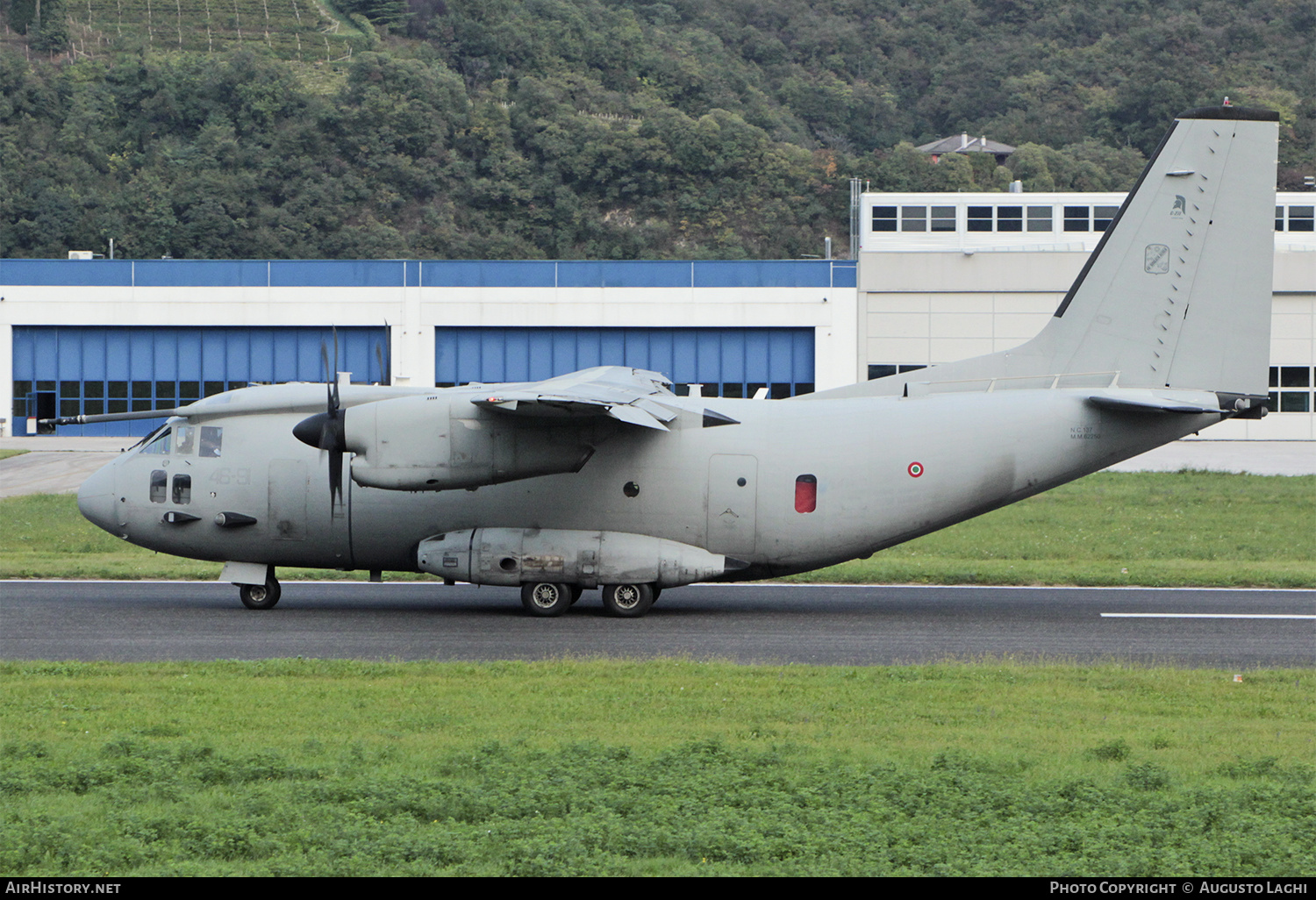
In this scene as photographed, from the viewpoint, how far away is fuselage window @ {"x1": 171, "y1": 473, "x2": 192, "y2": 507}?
21.2m

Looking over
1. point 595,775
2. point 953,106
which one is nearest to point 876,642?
point 595,775

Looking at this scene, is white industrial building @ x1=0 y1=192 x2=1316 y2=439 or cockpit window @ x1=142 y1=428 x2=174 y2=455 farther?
white industrial building @ x1=0 y1=192 x2=1316 y2=439

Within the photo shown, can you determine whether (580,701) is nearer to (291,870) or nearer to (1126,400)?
(291,870)

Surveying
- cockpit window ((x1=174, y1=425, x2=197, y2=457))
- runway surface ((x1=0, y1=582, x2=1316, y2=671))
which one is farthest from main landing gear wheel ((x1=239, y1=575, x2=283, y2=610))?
cockpit window ((x1=174, y1=425, x2=197, y2=457))

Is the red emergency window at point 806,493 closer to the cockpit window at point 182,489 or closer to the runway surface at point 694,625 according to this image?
the runway surface at point 694,625

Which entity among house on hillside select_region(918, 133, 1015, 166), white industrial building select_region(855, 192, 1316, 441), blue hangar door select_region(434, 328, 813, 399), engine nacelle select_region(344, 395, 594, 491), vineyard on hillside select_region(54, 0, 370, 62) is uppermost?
vineyard on hillside select_region(54, 0, 370, 62)

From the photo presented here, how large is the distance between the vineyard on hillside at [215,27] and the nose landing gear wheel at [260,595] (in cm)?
14823

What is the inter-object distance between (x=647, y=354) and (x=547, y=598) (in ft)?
156

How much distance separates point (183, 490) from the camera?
836 inches

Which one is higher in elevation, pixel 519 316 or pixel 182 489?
pixel 519 316

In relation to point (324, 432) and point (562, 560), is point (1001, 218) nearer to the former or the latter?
point (562, 560)

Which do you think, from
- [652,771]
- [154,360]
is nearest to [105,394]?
[154,360]

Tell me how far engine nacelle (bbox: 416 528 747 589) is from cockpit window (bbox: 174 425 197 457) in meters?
4.29

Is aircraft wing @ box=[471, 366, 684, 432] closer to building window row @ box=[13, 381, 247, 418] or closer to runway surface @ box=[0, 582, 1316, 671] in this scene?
runway surface @ box=[0, 582, 1316, 671]
